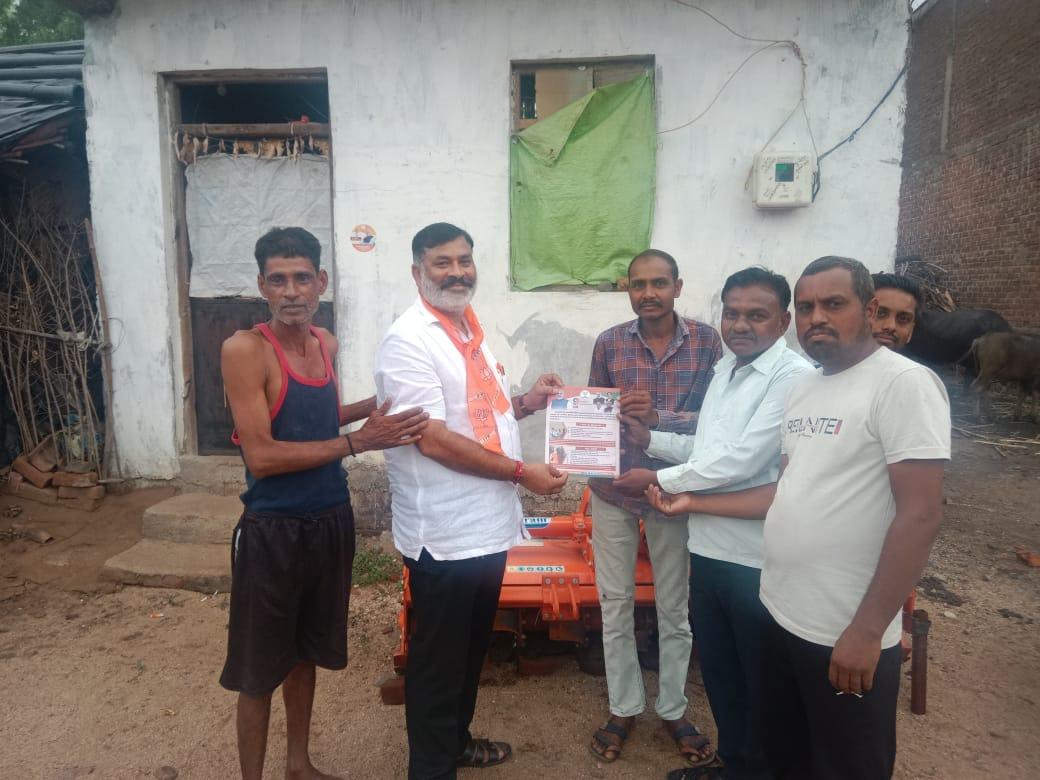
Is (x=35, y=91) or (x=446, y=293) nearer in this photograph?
(x=446, y=293)

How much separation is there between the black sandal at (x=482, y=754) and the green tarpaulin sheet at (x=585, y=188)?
321 centimetres

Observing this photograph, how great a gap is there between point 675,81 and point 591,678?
4099 millimetres

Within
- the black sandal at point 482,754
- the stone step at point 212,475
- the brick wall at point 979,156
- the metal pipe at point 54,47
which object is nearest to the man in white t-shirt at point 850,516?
the black sandal at point 482,754

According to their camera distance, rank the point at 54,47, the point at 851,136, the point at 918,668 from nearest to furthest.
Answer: the point at 918,668
the point at 851,136
the point at 54,47

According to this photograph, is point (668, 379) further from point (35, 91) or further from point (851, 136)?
point (35, 91)

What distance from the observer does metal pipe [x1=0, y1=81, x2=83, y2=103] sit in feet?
17.0

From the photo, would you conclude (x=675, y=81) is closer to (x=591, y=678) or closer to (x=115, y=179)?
(x=591, y=678)

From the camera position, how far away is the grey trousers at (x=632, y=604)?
9.11 feet

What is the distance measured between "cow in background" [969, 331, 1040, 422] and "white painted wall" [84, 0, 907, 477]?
22.9 feet

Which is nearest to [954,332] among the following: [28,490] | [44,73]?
[44,73]

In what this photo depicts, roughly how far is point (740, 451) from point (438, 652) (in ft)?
4.15

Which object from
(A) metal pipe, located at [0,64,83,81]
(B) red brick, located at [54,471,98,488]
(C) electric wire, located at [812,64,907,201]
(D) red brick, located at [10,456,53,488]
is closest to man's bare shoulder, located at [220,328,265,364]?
(C) electric wire, located at [812,64,907,201]

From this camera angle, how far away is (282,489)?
7.44 ft

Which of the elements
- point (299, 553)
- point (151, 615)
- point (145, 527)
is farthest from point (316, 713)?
point (145, 527)
